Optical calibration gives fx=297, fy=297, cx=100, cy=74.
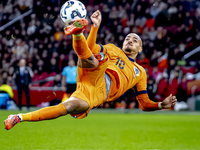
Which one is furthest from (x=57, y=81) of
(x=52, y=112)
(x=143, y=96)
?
(x=52, y=112)

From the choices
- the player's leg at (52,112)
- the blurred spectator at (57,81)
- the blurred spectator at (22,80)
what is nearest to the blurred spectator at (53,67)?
the blurred spectator at (57,81)

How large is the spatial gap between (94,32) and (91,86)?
0.73 m

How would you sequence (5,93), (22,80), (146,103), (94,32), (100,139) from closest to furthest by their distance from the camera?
(94,32) < (146,103) < (100,139) < (22,80) < (5,93)

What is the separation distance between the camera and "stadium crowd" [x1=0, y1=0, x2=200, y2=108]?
11.8 metres

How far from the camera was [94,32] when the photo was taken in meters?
3.86

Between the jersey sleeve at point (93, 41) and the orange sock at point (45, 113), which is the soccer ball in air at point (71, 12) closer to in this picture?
the jersey sleeve at point (93, 41)

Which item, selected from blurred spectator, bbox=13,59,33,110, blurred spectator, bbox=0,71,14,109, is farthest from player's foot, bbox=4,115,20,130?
blurred spectator, bbox=0,71,14,109

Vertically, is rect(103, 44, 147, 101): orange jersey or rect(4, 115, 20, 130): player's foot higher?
rect(103, 44, 147, 101): orange jersey

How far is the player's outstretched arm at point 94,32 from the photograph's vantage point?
3.78 meters

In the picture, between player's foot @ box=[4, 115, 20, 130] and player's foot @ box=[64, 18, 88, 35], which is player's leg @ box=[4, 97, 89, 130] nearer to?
player's foot @ box=[4, 115, 20, 130]

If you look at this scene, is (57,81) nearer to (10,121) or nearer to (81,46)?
(81,46)

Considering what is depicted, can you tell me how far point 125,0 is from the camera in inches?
572

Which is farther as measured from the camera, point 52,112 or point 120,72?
point 120,72

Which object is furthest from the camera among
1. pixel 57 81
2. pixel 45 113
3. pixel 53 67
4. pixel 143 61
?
pixel 143 61
